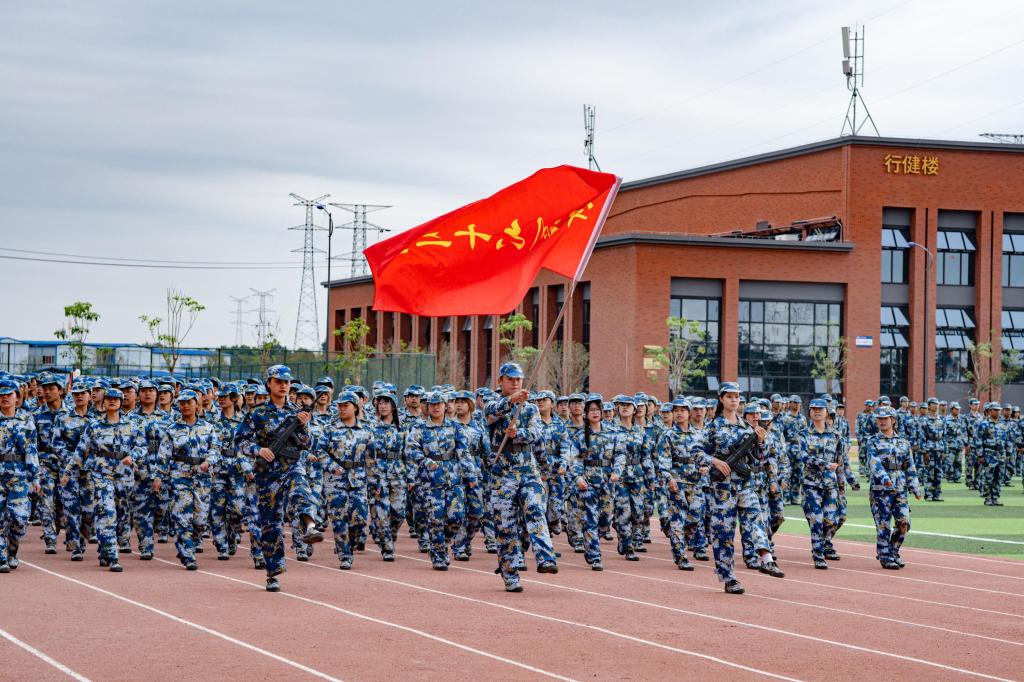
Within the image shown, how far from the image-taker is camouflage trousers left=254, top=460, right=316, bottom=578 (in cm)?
1276

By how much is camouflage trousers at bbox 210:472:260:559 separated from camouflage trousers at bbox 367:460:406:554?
1.55 m

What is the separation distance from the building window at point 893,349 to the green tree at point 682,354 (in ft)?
30.6

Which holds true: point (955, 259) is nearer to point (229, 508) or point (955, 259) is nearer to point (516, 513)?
point (229, 508)

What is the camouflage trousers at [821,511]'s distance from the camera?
16266mm

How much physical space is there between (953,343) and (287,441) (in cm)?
5944

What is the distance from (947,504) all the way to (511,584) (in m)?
17.8

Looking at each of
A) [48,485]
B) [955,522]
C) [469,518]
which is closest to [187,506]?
[48,485]

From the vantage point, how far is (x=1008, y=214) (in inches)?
2611

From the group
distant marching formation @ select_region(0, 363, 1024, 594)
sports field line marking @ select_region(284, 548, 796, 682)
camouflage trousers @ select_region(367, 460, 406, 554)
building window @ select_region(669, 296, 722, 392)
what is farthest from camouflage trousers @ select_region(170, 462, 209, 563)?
building window @ select_region(669, 296, 722, 392)

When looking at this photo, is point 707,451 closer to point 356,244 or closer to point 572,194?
point 572,194

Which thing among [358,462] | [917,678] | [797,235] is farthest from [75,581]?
[797,235]

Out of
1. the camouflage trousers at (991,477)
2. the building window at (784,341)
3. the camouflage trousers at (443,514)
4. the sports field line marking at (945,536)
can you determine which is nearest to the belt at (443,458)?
the camouflage trousers at (443,514)

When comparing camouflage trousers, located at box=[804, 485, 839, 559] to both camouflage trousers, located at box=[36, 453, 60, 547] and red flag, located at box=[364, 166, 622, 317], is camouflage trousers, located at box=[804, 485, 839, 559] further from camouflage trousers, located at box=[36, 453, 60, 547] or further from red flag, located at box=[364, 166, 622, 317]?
camouflage trousers, located at box=[36, 453, 60, 547]

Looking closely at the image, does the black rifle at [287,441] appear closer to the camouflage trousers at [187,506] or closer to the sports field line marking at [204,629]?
the sports field line marking at [204,629]
